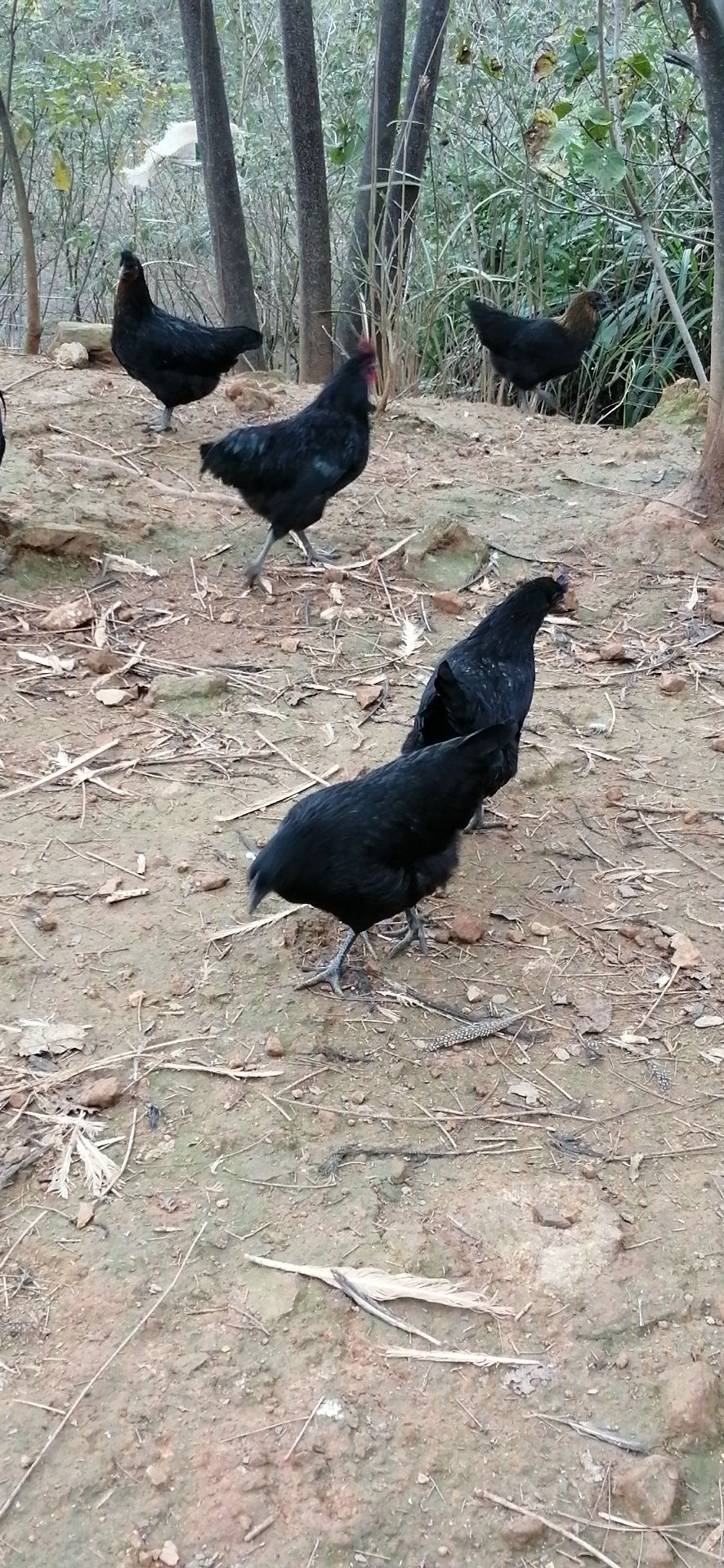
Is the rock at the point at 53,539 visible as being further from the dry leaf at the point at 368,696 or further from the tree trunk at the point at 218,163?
the tree trunk at the point at 218,163

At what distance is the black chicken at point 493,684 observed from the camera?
3.54m

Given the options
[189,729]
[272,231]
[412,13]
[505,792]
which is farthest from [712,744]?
[412,13]

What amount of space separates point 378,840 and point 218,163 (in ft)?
23.2

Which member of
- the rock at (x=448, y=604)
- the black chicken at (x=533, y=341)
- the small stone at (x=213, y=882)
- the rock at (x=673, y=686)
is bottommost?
the small stone at (x=213, y=882)

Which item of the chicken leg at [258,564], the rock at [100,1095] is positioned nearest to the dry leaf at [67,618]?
the chicken leg at [258,564]

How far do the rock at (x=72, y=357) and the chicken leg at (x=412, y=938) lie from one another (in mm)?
5437

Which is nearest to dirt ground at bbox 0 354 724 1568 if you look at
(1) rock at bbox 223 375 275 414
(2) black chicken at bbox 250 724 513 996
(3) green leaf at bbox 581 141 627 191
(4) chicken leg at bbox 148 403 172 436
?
(2) black chicken at bbox 250 724 513 996

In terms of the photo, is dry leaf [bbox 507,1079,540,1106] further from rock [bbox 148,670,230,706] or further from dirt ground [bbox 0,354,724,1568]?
rock [bbox 148,670,230,706]

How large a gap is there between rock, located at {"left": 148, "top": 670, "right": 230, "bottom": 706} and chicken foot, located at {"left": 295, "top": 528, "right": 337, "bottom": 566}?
1.28m

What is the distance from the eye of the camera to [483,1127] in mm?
2789

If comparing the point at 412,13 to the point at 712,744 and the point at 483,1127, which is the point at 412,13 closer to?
the point at 712,744

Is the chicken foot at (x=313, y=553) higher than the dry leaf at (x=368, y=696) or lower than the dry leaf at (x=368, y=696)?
higher

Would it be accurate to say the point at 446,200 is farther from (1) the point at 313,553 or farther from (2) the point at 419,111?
(1) the point at 313,553

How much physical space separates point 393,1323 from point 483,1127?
1.89 feet
